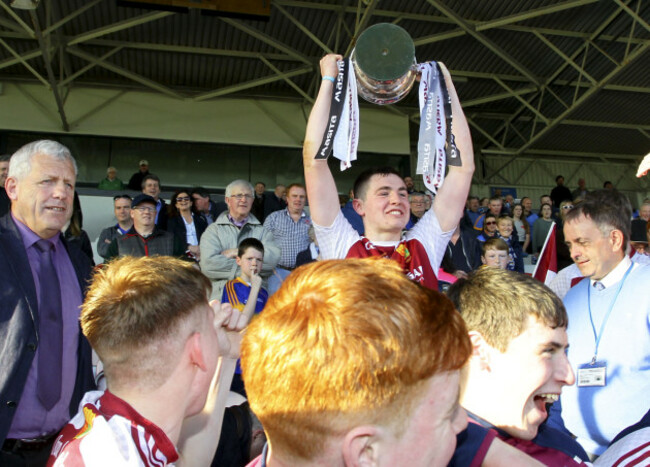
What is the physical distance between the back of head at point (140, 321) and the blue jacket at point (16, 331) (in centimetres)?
64

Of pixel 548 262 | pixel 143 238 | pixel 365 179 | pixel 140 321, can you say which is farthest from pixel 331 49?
pixel 140 321

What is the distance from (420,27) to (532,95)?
176 inches

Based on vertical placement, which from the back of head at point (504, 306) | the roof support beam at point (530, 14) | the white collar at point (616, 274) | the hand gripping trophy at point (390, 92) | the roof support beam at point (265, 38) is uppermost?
the roof support beam at point (530, 14)

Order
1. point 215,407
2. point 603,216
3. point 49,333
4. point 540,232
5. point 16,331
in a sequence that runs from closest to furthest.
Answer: point 215,407 → point 16,331 → point 49,333 → point 603,216 → point 540,232

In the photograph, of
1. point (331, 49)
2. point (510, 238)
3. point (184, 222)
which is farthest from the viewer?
point (331, 49)

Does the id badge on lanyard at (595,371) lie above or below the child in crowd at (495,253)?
below

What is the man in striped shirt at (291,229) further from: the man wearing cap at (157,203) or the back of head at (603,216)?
the back of head at (603,216)

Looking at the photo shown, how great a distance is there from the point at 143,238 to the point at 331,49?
25.0ft

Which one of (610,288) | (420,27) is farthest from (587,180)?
(610,288)

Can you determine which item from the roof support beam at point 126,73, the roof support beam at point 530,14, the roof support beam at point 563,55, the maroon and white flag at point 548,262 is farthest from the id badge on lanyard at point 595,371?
the roof support beam at point 126,73

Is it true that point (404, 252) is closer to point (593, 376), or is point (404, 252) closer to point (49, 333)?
point (593, 376)

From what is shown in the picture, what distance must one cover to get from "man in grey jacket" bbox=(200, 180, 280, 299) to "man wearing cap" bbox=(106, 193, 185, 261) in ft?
1.02

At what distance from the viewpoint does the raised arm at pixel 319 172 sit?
235cm

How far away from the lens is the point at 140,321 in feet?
4.90
